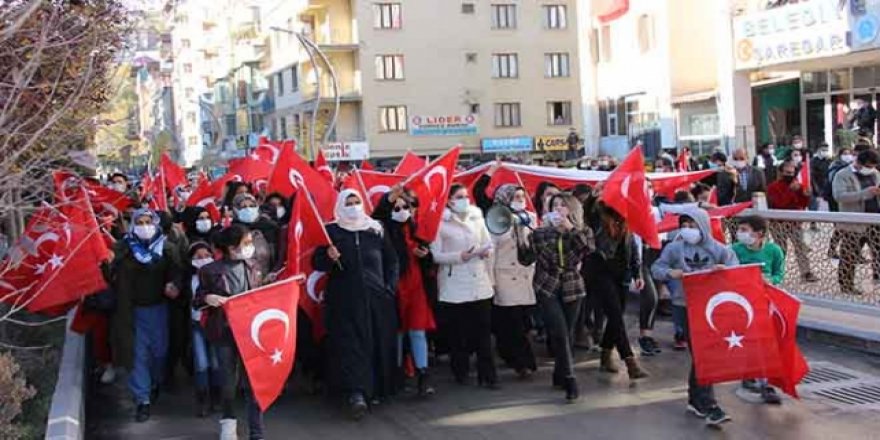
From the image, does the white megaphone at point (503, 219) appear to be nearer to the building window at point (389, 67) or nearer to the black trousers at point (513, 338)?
the black trousers at point (513, 338)

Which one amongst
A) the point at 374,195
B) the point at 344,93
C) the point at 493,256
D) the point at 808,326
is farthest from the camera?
the point at 344,93

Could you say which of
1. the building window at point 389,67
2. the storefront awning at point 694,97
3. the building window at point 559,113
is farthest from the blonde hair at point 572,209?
the building window at point 559,113

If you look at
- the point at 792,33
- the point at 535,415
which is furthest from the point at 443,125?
the point at 535,415

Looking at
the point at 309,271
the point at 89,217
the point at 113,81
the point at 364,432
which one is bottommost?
the point at 364,432

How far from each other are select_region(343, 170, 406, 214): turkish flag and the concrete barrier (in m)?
2.98

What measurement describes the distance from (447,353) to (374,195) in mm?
2043

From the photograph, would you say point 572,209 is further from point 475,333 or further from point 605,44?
point 605,44

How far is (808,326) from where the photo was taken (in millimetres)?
10219

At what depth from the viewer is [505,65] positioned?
183ft

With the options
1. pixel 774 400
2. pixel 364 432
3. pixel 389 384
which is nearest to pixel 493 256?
pixel 389 384

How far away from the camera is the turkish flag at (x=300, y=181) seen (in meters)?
10.0

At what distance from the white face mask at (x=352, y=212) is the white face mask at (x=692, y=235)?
259 cm

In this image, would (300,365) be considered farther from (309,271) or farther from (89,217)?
(89,217)

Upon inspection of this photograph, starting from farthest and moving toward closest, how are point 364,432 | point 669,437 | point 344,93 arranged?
point 344,93, point 364,432, point 669,437
